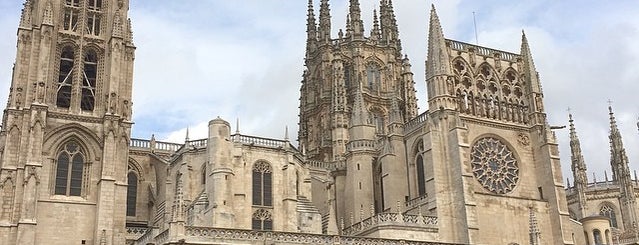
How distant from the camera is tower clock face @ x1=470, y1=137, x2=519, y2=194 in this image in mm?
41594

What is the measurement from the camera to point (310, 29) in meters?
64.1

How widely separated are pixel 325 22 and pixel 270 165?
25591mm

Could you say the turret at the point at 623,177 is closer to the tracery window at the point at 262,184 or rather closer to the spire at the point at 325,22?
the spire at the point at 325,22

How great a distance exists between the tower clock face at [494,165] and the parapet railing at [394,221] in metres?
4.73

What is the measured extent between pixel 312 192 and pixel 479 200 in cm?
1169

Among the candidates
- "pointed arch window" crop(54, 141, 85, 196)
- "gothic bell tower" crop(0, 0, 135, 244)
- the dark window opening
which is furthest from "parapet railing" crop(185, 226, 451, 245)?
"pointed arch window" crop(54, 141, 85, 196)

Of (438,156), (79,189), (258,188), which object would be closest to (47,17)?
(79,189)

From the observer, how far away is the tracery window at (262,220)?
3828 cm

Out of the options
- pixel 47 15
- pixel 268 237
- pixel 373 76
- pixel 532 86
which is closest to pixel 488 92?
pixel 532 86

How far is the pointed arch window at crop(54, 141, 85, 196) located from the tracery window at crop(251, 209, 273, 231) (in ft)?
31.0

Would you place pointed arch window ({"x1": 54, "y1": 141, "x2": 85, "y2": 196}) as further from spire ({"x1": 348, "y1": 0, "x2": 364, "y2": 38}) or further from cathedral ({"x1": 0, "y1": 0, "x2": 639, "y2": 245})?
spire ({"x1": 348, "y1": 0, "x2": 364, "y2": 38})

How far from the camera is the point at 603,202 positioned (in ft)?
194

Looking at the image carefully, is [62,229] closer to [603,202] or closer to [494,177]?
[494,177]

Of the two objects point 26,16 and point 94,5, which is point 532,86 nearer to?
point 94,5
